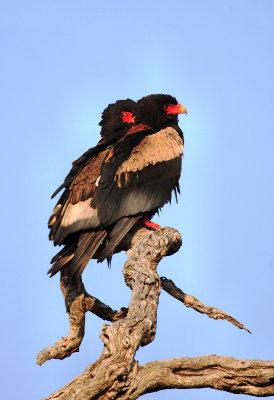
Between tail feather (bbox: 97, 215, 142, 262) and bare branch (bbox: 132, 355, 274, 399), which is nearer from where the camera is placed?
bare branch (bbox: 132, 355, 274, 399)

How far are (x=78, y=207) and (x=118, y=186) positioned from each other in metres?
0.52

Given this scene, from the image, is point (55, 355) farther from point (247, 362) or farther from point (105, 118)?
point (105, 118)

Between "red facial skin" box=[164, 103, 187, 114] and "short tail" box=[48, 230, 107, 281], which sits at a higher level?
"red facial skin" box=[164, 103, 187, 114]

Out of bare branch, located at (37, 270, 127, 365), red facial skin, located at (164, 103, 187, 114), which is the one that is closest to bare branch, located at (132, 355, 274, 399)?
bare branch, located at (37, 270, 127, 365)

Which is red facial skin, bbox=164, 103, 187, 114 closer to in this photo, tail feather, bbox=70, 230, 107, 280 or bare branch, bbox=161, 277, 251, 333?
tail feather, bbox=70, 230, 107, 280

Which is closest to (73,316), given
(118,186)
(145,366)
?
(118,186)

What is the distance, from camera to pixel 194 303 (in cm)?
690

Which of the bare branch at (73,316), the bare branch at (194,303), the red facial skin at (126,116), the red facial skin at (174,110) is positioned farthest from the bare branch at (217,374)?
the red facial skin at (126,116)

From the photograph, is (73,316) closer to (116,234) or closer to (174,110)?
(116,234)

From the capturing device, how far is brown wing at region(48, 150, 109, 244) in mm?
7277

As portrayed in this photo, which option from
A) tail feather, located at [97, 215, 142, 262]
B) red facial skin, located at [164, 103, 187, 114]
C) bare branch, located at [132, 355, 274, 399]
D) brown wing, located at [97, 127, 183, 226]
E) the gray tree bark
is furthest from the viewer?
red facial skin, located at [164, 103, 187, 114]

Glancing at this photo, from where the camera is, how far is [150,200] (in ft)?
26.1

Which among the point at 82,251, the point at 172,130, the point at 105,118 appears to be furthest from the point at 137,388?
the point at 105,118

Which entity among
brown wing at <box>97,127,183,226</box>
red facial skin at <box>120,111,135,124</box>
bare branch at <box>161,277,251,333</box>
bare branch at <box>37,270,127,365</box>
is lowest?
bare branch at <box>37,270,127,365</box>
